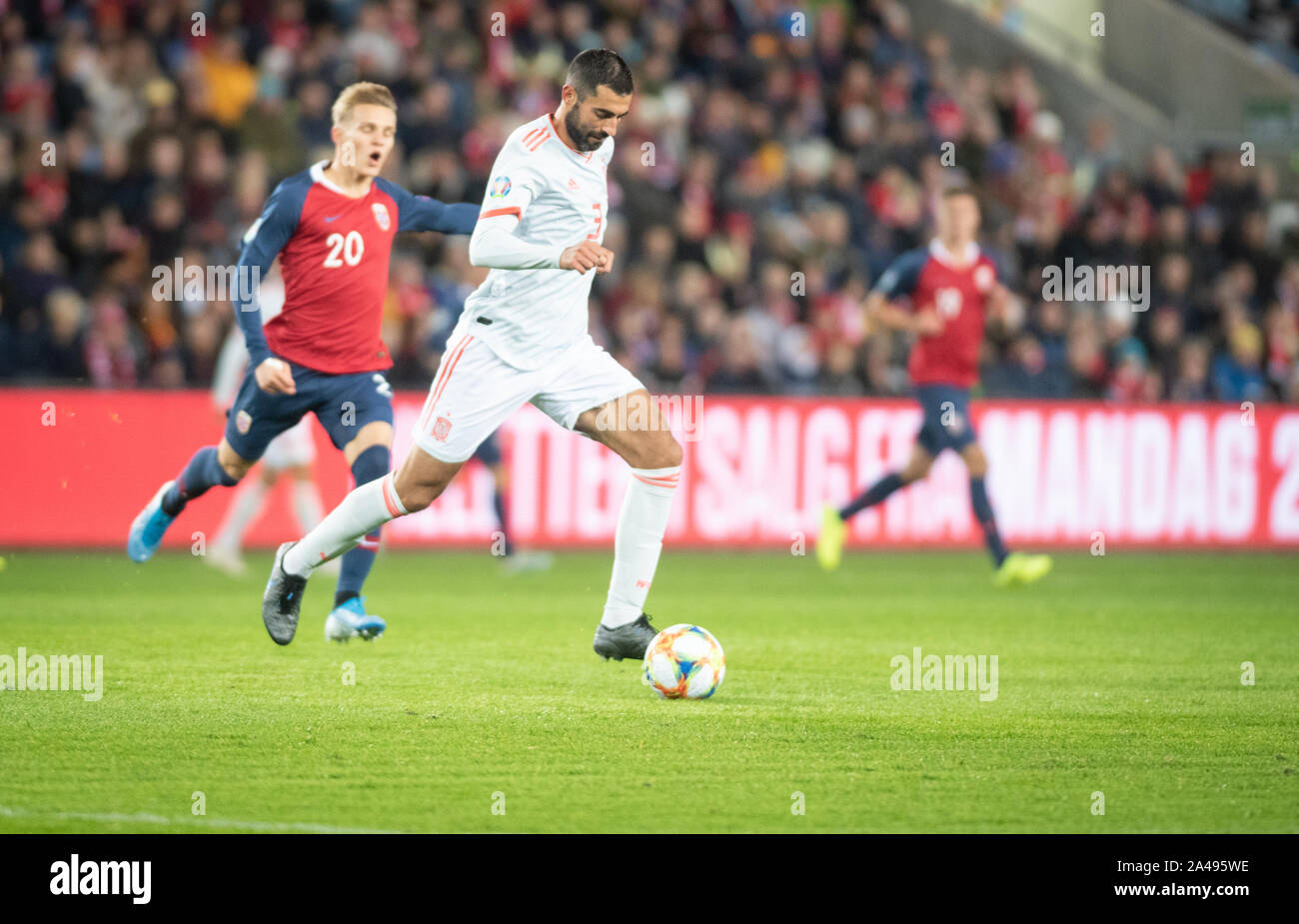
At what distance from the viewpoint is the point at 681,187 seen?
57.2 feet

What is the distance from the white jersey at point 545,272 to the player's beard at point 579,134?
0.04 metres

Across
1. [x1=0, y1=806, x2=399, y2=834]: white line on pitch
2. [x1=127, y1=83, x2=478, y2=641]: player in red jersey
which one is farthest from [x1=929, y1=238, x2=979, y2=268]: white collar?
[x1=0, y1=806, x2=399, y2=834]: white line on pitch

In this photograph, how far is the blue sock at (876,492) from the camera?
1245cm

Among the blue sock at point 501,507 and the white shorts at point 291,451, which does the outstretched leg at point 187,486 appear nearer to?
the white shorts at point 291,451

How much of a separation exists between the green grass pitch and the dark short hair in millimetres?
2399

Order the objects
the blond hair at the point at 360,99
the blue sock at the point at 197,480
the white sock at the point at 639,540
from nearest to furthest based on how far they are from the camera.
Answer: the white sock at the point at 639,540, the blond hair at the point at 360,99, the blue sock at the point at 197,480

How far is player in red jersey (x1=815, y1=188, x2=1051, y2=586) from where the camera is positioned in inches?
473

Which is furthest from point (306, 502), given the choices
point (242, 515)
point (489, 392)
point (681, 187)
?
point (681, 187)

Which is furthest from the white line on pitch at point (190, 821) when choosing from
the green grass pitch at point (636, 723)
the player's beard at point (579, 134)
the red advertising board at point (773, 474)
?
the red advertising board at point (773, 474)

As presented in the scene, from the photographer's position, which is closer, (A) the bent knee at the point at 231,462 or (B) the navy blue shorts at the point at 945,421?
(A) the bent knee at the point at 231,462

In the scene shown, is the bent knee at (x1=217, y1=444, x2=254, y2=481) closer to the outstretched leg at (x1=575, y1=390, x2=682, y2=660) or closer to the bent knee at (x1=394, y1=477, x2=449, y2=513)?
the bent knee at (x1=394, y1=477, x2=449, y2=513)

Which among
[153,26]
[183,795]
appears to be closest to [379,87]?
[183,795]

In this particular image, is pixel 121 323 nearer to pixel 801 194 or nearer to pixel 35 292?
pixel 35 292

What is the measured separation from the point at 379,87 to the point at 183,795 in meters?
4.05
